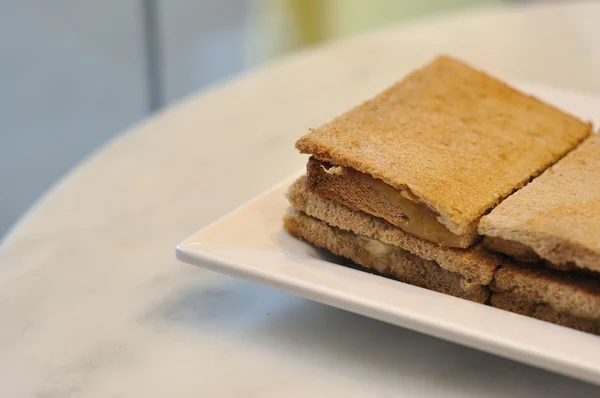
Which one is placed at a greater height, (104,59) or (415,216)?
(415,216)

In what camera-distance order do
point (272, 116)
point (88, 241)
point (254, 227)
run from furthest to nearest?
point (272, 116) < point (88, 241) < point (254, 227)

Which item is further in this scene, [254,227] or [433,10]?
[433,10]

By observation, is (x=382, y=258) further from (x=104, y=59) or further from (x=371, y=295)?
(x=104, y=59)

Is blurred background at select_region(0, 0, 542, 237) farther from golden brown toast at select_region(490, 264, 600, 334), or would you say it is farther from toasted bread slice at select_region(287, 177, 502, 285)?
golden brown toast at select_region(490, 264, 600, 334)

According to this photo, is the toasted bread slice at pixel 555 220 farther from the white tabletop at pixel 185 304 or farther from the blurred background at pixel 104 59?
the blurred background at pixel 104 59

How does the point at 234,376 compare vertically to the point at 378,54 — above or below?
below

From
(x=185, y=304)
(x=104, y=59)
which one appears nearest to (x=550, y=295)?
(x=185, y=304)

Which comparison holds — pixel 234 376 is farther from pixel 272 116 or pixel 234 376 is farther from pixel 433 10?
pixel 433 10

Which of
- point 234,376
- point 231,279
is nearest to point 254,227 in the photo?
point 231,279
